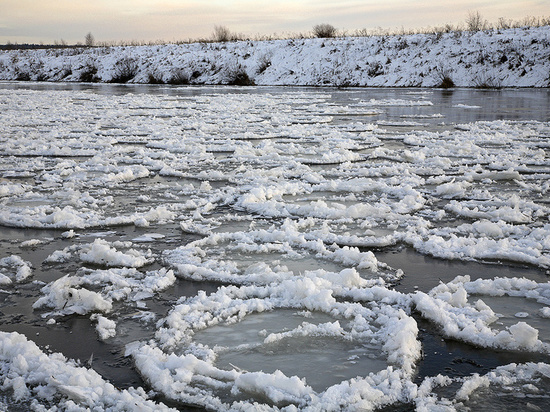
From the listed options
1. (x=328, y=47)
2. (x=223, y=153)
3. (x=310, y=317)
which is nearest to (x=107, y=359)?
(x=310, y=317)

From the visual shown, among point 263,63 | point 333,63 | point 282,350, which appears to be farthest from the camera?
point 263,63

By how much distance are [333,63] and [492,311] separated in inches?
1265

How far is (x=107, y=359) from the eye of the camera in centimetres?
236

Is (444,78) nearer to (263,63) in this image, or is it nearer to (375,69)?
(375,69)

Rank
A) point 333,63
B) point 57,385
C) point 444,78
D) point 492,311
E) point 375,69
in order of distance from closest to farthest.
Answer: point 57,385, point 492,311, point 444,78, point 375,69, point 333,63

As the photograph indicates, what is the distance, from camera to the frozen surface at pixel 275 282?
2150 mm

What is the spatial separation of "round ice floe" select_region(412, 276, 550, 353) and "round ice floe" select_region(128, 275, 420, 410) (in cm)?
20

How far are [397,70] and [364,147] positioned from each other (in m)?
23.9

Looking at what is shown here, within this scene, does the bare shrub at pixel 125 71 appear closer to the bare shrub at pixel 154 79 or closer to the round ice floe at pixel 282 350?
the bare shrub at pixel 154 79

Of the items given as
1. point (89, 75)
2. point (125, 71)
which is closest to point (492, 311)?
point (125, 71)

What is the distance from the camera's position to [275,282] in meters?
3.13

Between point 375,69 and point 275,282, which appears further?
point 375,69

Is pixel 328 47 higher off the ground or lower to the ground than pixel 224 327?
higher

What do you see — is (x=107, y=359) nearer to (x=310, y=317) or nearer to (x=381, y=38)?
(x=310, y=317)
